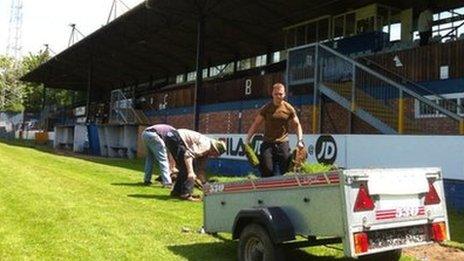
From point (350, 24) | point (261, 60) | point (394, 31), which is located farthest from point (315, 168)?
point (261, 60)

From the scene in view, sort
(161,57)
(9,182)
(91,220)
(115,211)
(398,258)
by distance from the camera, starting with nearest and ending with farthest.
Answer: (398,258)
(91,220)
(115,211)
(9,182)
(161,57)

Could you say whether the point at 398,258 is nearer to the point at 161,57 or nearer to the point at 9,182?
the point at 9,182

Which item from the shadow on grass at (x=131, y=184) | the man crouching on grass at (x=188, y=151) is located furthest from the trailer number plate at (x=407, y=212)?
the shadow on grass at (x=131, y=184)

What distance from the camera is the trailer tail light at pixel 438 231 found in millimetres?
6711

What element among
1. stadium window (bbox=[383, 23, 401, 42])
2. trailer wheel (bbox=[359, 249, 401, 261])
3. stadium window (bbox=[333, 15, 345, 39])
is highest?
stadium window (bbox=[333, 15, 345, 39])

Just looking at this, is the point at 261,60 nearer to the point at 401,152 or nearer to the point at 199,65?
the point at 199,65

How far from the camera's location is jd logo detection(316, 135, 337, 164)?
16.8 metres

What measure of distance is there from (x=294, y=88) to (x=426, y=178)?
690 inches

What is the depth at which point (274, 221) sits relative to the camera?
258 inches

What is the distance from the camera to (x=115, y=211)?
10.6 meters

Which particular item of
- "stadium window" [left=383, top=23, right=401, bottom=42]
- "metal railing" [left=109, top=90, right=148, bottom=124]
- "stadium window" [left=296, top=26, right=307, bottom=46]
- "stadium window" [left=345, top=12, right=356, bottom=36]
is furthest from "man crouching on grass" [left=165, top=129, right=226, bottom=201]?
"metal railing" [left=109, top=90, right=148, bottom=124]

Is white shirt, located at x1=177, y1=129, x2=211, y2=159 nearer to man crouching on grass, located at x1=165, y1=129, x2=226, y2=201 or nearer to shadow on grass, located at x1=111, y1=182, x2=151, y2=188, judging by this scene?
man crouching on grass, located at x1=165, y1=129, x2=226, y2=201

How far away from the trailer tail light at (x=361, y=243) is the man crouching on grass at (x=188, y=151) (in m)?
6.55

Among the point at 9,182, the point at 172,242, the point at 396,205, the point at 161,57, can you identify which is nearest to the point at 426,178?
the point at 396,205
